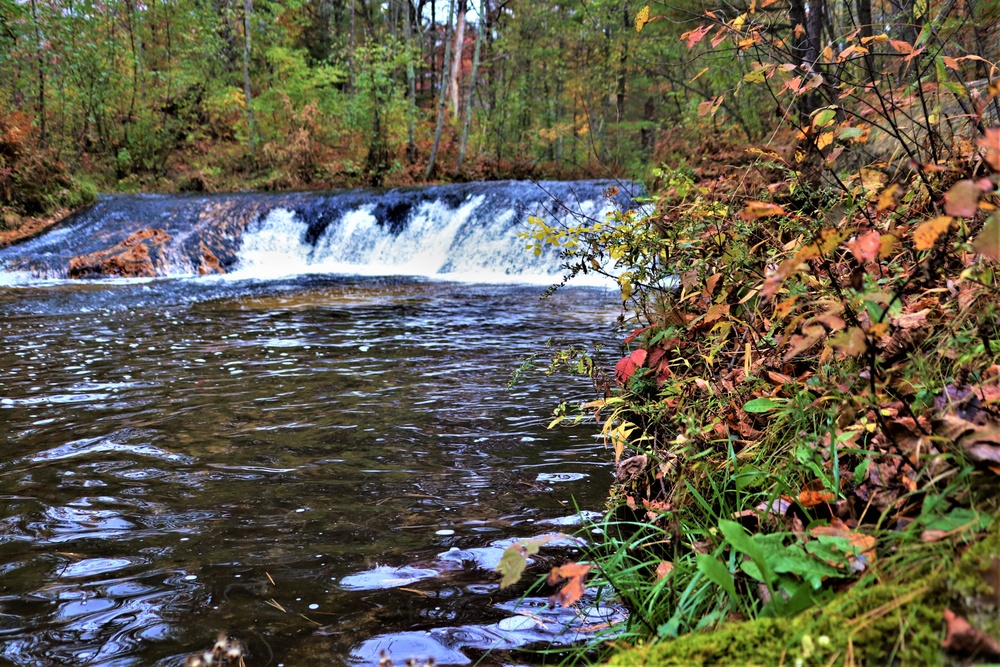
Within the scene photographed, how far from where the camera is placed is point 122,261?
13.0m

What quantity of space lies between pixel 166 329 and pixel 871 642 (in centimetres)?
786

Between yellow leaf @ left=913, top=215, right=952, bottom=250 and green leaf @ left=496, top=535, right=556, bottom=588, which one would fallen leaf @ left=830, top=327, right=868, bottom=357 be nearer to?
yellow leaf @ left=913, top=215, right=952, bottom=250

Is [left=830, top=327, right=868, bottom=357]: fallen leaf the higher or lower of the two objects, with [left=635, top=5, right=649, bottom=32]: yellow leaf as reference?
lower

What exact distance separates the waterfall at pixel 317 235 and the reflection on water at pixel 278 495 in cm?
689

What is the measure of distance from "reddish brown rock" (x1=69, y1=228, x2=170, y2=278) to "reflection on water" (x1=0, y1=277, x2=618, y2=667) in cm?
654

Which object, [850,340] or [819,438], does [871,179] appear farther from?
[850,340]

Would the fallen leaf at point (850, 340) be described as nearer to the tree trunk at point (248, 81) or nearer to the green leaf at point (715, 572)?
the green leaf at point (715, 572)

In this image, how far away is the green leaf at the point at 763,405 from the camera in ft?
7.32

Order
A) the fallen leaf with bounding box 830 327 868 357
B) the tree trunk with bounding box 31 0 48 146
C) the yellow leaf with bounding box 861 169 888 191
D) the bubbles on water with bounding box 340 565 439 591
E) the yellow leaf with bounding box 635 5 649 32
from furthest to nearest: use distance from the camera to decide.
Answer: the tree trunk with bounding box 31 0 48 146 → the yellow leaf with bounding box 861 169 888 191 → the yellow leaf with bounding box 635 5 649 32 → the bubbles on water with bounding box 340 565 439 591 → the fallen leaf with bounding box 830 327 868 357

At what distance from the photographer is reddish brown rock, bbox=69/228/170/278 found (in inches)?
500

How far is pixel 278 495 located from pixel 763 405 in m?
2.27

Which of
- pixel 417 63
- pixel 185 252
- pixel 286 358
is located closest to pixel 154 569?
pixel 286 358

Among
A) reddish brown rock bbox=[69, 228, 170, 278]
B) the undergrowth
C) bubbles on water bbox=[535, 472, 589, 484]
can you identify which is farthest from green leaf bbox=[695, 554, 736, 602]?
reddish brown rock bbox=[69, 228, 170, 278]

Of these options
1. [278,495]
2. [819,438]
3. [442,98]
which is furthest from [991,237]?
[442,98]
